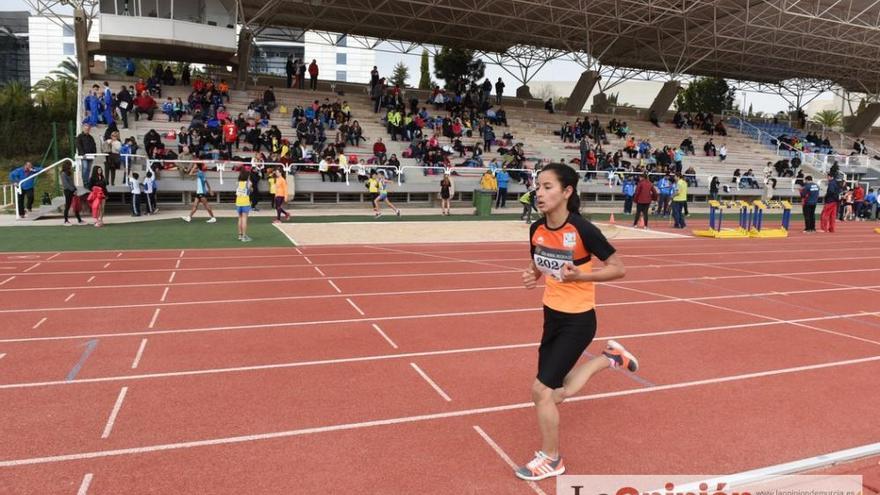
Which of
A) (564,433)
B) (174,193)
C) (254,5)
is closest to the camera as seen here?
(564,433)

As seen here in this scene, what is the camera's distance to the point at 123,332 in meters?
6.71

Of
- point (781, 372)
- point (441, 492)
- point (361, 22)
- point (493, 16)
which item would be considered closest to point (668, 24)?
point (493, 16)

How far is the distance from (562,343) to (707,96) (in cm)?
6572

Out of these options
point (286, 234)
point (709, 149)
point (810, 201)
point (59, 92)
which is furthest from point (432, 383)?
point (59, 92)

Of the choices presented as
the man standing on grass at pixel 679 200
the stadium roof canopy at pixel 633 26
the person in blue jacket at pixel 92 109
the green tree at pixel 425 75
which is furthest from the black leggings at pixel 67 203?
the green tree at pixel 425 75

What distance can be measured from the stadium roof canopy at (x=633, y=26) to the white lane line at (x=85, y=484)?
3048cm

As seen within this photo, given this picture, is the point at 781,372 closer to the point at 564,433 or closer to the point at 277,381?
the point at 564,433

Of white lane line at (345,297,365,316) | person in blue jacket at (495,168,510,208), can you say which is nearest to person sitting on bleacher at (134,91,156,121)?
person in blue jacket at (495,168,510,208)

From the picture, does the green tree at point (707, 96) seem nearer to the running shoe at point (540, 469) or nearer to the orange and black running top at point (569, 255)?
the orange and black running top at point (569, 255)

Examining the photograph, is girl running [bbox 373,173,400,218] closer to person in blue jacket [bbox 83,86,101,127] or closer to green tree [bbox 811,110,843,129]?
person in blue jacket [bbox 83,86,101,127]

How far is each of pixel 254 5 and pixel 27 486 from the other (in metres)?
34.2

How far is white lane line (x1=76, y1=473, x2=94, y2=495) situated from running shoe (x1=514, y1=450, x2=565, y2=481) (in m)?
2.42

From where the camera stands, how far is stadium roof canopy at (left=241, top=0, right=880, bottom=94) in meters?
33.8

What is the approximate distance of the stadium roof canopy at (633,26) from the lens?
A: 33.8 metres
